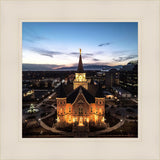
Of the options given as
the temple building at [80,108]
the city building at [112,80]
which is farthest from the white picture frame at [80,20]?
the city building at [112,80]

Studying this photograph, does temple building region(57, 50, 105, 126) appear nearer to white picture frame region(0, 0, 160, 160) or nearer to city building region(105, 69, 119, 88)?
white picture frame region(0, 0, 160, 160)

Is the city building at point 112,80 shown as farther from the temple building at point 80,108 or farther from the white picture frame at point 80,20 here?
the white picture frame at point 80,20

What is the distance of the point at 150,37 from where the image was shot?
443cm

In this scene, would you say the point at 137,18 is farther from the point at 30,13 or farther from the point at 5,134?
the point at 5,134

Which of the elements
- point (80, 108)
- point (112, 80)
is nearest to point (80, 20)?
point (80, 108)

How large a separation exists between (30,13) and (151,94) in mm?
6156

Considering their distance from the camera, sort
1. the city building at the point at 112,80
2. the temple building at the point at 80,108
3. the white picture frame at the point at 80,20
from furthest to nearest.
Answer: the city building at the point at 112,80 < the temple building at the point at 80,108 < the white picture frame at the point at 80,20

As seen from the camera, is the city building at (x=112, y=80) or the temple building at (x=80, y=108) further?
the city building at (x=112, y=80)

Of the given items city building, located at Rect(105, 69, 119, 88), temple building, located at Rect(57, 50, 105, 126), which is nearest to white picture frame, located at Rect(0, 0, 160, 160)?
temple building, located at Rect(57, 50, 105, 126)

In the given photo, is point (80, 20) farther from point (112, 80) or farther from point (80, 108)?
point (112, 80)

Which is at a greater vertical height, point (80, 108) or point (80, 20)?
point (80, 20)

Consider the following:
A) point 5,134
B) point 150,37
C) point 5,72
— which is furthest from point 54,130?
point 150,37

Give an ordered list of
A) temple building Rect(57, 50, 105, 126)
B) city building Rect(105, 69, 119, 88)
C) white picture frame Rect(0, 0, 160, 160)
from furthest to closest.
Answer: city building Rect(105, 69, 119, 88)
temple building Rect(57, 50, 105, 126)
white picture frame Rect(0, 0, 160, 160)

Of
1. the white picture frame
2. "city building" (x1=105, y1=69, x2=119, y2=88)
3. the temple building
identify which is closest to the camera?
the white picture frame
